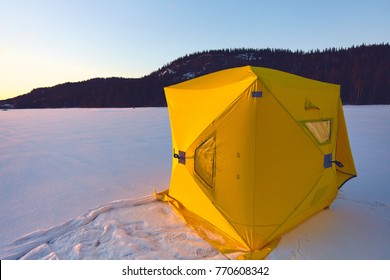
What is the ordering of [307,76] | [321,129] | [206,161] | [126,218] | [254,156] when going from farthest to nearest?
1. [307,76]
2. [126,218]
3. [321,129]
4. [206,161]
5. [254,156]

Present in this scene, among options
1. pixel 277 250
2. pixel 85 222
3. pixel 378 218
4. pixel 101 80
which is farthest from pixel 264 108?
pixel 101 80

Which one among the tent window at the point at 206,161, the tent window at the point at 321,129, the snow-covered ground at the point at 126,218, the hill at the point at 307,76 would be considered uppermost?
the hill at the point at 307,76

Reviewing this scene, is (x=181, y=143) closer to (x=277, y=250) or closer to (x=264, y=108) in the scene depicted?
(x=264, y=108)

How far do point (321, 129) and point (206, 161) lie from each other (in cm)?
165

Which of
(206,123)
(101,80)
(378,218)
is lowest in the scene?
(378,218)

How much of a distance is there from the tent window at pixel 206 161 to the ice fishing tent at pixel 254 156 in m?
0.01

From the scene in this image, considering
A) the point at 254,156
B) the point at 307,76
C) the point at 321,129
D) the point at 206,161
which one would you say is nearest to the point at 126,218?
the point at 206,161

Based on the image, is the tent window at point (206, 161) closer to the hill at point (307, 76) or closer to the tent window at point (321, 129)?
the tent window at point (321, 129)

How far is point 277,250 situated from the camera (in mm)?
2781

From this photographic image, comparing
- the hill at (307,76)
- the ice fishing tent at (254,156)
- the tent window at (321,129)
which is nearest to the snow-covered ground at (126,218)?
the ice fishing tent at (254,156)

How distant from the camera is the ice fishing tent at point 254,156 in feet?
9.07

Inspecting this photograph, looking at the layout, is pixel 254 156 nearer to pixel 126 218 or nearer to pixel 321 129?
pixel 321 129

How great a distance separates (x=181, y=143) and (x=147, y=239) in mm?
1342

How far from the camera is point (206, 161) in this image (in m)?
3.16
